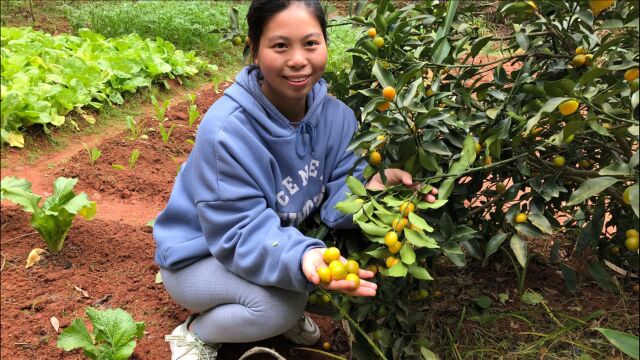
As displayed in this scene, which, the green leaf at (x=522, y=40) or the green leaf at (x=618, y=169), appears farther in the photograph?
the green leaf at (x=522, y=40)

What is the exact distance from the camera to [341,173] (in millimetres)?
1971

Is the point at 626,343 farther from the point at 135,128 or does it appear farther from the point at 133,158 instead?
the point at 135,128

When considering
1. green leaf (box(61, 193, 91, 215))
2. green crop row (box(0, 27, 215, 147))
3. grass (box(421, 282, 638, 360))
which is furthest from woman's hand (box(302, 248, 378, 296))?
green crop row (box(0, 27, 215, 147))

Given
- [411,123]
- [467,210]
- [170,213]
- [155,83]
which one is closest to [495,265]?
[467,210]

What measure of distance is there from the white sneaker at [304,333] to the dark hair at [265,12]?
92cm

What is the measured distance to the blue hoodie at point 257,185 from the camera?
1659 mm

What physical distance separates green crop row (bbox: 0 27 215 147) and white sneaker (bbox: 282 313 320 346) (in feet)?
4.75

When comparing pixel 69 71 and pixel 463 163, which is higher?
pixel 463 163

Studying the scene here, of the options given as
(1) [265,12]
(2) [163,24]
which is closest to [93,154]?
(1) [265,12]

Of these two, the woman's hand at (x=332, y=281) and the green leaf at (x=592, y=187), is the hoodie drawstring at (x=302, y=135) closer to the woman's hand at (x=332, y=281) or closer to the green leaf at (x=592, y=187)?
the woman's hand at (x=332, y=281)

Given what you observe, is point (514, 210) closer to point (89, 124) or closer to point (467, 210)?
point (467, 210)

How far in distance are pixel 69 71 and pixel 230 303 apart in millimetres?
2360

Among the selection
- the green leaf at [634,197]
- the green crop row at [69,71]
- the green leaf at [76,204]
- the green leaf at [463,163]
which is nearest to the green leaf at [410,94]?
the green leaf at [463,163]

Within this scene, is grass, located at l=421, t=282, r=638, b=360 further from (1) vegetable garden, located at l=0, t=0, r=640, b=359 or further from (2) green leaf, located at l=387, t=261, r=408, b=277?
(2) green leaf, located at l=387, t=261, r=408, b=277
